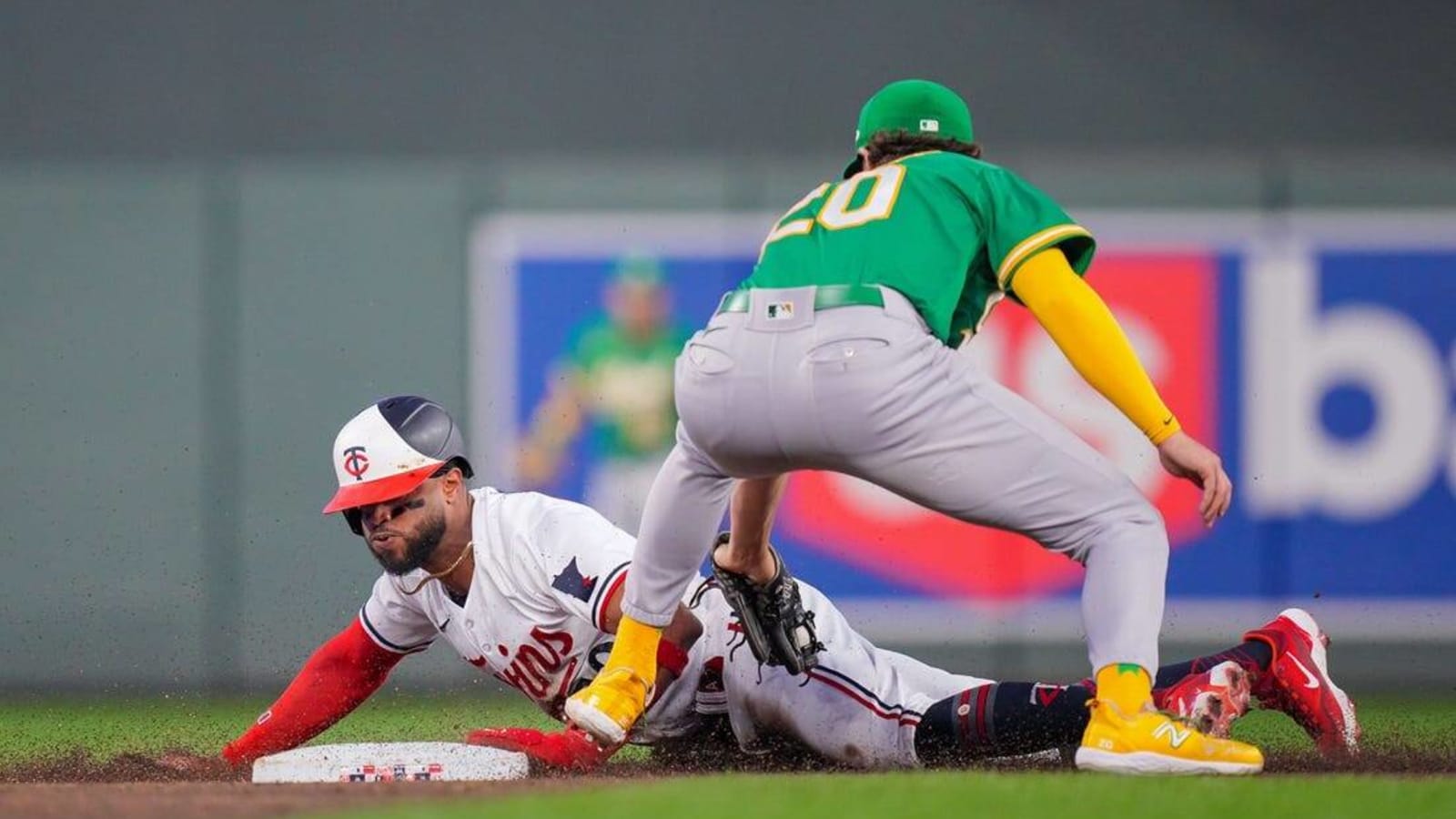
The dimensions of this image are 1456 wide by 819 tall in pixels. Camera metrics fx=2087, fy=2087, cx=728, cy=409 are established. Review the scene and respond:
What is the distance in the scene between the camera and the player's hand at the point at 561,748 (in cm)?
433

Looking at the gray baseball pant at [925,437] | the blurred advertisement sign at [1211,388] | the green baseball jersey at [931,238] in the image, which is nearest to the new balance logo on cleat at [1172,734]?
the gray baseball pant at [925,437]

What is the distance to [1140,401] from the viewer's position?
3695mm

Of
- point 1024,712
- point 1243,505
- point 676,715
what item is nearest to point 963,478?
point 1024,712

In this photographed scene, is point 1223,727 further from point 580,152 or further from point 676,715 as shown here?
point 580,152

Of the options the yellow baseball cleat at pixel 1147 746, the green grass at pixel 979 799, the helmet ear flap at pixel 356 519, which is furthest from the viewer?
the helmet ear flap at pixel 356 519

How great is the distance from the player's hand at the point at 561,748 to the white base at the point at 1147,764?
1095 mm

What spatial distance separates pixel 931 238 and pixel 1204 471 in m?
0.64

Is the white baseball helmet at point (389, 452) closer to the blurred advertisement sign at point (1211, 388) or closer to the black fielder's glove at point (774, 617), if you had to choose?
the black fielder's glove at point (774, 617)

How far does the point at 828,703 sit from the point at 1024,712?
480 mm

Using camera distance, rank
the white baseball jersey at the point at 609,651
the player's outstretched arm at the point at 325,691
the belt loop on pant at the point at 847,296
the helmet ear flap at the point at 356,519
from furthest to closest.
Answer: the player's outstretched arm at the point at 325,691 → the helmet ear flap at the point at 356,519 → the white baseball jersey at the point at 609,651 → the belt loop on pant at the point at 847,296

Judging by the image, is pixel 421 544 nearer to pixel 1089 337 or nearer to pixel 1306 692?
pixel 1089 337

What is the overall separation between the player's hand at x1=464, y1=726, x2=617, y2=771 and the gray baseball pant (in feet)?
2.94

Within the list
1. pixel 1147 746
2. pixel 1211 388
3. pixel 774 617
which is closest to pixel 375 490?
pixel 774 617

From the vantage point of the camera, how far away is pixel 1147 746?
11.7 ft
